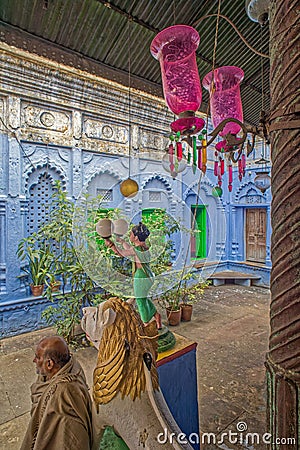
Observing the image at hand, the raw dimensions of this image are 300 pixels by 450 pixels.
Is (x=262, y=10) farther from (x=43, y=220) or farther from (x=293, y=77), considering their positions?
(x=43, y=220)

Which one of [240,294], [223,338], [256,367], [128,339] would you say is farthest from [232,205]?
[128,339]

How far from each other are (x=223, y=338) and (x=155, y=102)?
374 cm

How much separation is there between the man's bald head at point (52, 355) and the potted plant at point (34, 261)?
97.6 inches

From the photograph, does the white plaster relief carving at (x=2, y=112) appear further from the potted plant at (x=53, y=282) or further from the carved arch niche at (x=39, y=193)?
the potted plant at (x=53, y=282)

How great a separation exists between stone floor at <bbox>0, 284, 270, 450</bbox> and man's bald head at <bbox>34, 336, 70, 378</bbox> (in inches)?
46.8

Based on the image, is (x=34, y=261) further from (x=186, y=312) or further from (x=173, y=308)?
(x=186, y=312)

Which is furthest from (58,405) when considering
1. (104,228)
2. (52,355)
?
(104,228)

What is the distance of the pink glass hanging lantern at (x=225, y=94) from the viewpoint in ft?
4.75

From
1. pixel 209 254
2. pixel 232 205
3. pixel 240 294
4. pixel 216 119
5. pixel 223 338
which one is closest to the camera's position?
pixel 216 119

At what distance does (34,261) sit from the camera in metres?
3.76

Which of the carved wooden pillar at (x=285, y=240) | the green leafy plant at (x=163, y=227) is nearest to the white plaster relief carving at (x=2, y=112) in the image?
the green leafy plant at (x=163, y=227)

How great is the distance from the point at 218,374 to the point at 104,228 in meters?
2.23

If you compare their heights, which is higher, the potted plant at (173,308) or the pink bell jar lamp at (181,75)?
the pink bell jar lamp at (181,75)

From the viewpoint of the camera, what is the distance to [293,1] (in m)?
0.50
